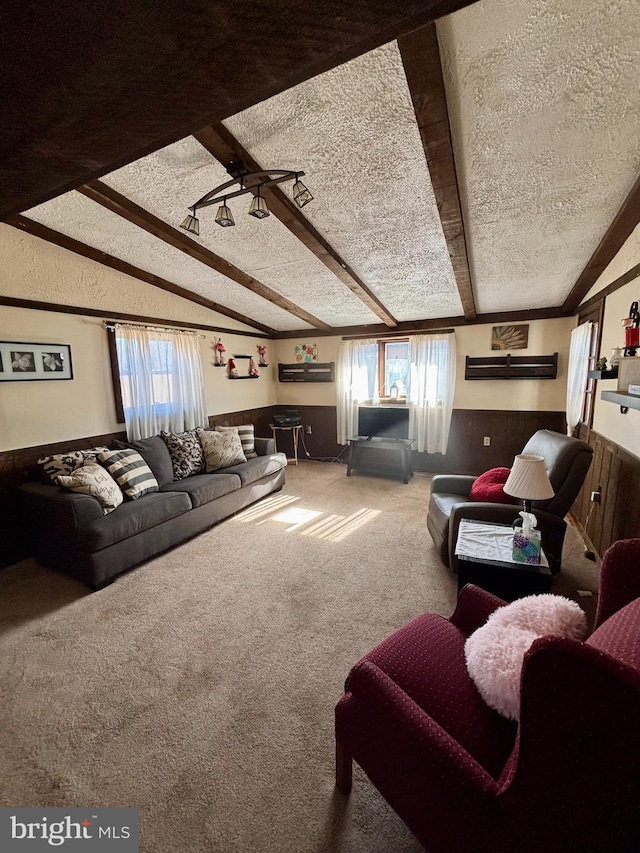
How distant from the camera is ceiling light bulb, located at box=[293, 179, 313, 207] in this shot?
202 cm

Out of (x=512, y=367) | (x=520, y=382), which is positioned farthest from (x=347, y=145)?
(x=520, y=382)

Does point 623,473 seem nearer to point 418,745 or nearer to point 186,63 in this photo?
point 418,745

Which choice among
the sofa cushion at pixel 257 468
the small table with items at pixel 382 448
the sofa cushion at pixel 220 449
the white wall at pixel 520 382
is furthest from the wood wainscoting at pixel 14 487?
the white wall at pixel 520 382

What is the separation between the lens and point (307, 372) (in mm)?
5785

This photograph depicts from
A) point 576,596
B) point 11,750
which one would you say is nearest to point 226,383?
point 11,750

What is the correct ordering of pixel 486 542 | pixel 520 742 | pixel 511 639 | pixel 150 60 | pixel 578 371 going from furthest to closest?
pixel 578 371, pixel 486 542, pixel 511 639, pixel 520 742, pixel 150 60

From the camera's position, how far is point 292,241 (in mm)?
2896

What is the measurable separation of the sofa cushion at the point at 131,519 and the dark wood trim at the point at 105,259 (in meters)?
1.94

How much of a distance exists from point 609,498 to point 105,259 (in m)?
4.47

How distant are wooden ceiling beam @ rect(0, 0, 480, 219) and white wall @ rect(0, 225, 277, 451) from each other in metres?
2.59

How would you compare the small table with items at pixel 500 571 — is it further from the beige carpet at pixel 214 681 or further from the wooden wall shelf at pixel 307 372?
the wooden wall shelf at pixel 307 372

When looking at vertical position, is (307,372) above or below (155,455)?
above

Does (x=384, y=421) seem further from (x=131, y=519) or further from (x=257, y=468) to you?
(x=131, y=519)

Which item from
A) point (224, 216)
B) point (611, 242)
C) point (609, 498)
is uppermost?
point (224, 216)
